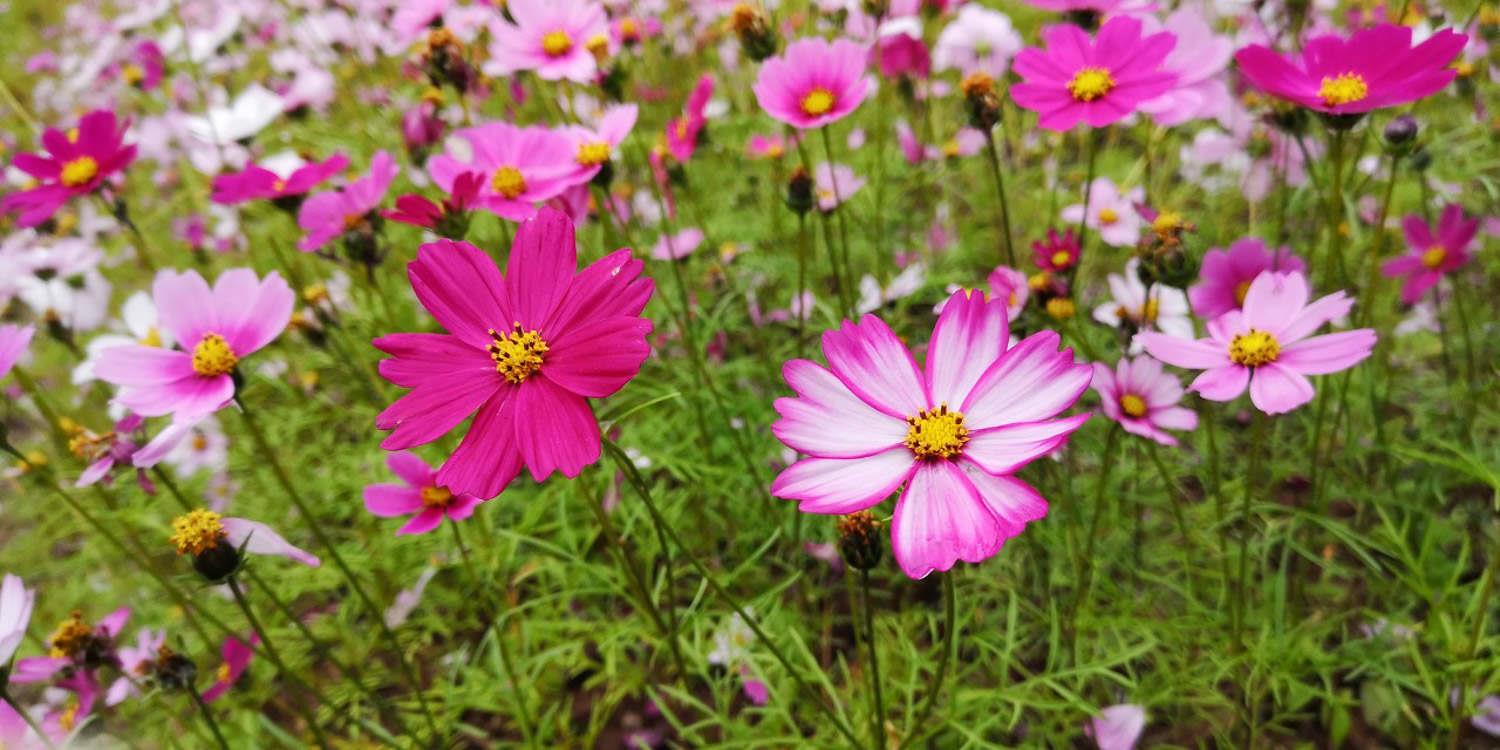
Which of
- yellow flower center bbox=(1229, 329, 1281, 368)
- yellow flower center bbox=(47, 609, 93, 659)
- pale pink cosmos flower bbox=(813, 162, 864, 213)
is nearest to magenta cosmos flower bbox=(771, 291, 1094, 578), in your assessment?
yellow flower center bbox=(1229, 329, 1281, 368)

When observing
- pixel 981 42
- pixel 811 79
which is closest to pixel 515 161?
pixel 811 79

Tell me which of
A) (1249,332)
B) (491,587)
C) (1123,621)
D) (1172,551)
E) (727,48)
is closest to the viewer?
(1249,332)

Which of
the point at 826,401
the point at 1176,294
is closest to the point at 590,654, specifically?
the point at 826,401

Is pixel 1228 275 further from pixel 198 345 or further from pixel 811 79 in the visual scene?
pixel 198 345

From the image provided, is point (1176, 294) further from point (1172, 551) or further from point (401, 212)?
point (401, 212)

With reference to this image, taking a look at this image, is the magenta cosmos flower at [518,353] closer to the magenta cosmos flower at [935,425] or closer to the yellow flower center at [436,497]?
the magenta cosmos flower at [935,425]
